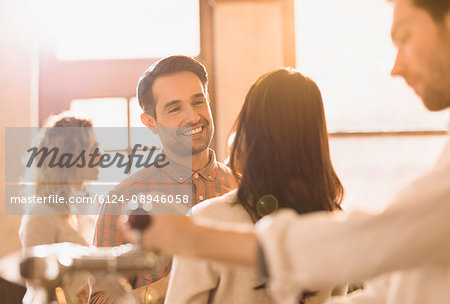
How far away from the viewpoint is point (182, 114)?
1957 mm

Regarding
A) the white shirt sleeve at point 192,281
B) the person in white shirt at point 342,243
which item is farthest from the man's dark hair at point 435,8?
the white shirt sleeve at point 192,281

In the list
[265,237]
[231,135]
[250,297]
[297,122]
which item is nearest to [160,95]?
Result: [231,135]

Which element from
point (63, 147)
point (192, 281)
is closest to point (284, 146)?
point (192, 281)

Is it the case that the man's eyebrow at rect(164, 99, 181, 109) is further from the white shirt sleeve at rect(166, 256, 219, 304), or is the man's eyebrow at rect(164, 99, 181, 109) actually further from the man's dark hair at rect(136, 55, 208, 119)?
the white shirt sleeve at rect(166, 256, 219, 304)

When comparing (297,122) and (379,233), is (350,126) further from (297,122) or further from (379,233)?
(379,233)

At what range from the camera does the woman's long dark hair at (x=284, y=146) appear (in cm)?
116

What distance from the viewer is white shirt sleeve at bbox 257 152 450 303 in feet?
2.34

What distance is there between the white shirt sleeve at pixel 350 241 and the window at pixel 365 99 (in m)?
2.42

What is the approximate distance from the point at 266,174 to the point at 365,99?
7.22ft

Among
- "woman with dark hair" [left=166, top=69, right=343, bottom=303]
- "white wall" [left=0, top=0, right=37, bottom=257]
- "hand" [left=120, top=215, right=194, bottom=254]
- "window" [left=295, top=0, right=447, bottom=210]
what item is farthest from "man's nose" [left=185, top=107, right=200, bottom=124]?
"white wall" [left=0, top=0, right=37, bottom=257]

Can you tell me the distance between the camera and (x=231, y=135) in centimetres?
127

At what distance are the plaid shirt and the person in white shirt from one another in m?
0.94

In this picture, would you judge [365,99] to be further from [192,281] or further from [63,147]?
[192,281]

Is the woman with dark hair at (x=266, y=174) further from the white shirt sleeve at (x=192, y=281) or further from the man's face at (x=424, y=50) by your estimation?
the man's face at (x=424, y=50)
